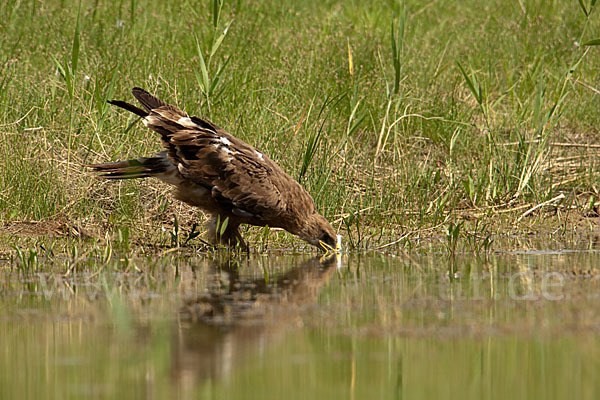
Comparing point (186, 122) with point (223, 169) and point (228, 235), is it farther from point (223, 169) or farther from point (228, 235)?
point (228, 235)

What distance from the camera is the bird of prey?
6570 mm

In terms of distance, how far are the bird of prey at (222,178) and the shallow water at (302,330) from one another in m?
0.75

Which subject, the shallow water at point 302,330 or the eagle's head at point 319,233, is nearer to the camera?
the shallow water at point 302,330

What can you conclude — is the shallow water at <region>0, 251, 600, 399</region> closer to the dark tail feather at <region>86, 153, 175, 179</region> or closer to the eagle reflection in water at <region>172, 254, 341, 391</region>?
the eagle reflection in water at <region>172, 254, 341, 391</region>

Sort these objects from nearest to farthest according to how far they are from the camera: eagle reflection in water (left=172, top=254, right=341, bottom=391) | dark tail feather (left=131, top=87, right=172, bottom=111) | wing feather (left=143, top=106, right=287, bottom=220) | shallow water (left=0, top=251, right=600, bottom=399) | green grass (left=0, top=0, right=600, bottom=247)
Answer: shallow water (left=0, top=251, right=600, bottom=399)
eagle reflection in water (left=172, top=254, right=341, bottom=391)
wing feather (left=143, top=106, right=287, bottom=220)
dark tail feather (left=131, top=87, right=172, bottom=111)
green grass (left=0, top=0, right=600, bottom=247)

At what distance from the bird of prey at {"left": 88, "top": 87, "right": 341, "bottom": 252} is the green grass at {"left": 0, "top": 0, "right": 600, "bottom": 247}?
36 cm

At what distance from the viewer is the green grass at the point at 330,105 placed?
7.42 meters

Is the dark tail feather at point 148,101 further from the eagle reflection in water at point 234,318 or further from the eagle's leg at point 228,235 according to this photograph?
the eagle reflection in water at point 234,318

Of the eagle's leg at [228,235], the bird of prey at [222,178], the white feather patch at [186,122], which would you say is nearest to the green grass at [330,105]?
the bird of prey at [222,178]

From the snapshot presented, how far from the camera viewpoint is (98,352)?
150 inches

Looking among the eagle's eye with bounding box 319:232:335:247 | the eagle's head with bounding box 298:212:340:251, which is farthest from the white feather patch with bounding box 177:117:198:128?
the eagle's eye with bounding box 319:232:335:247

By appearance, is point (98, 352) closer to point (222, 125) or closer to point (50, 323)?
point (50, 323)

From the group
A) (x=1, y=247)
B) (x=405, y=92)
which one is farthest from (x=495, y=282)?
(x=405, y=92)

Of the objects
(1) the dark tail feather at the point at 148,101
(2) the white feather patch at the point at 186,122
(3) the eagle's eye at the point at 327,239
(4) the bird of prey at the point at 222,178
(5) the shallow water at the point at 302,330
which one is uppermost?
(1) the dark tail feather at the point at 148,101
